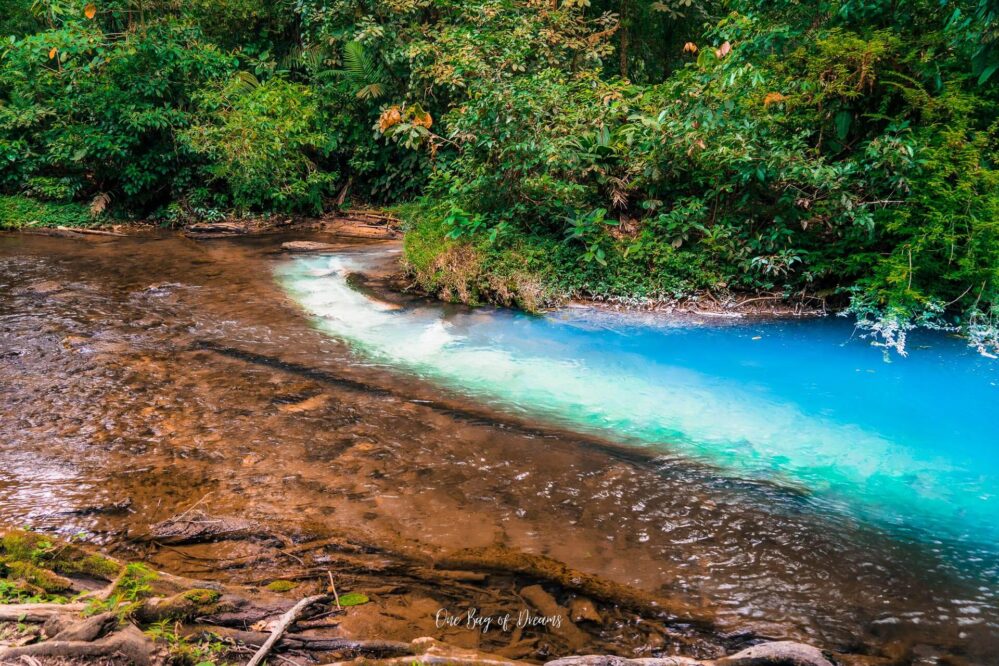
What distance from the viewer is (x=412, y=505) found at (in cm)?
357

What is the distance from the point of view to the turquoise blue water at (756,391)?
158 inches

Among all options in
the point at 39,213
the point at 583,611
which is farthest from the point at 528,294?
the point at 39,213

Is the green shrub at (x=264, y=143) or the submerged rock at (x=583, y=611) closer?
the submerged rock at (x=583, y=611)

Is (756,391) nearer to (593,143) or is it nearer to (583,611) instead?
(583,611)

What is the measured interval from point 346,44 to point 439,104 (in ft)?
7.16

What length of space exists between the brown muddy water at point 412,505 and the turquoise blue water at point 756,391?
338 millimetres

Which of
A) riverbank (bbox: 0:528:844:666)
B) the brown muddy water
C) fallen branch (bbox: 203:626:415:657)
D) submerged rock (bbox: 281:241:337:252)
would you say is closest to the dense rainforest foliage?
submerged rock (bbox: 281:241:337:252)

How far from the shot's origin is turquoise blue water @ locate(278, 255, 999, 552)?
4.02 metres

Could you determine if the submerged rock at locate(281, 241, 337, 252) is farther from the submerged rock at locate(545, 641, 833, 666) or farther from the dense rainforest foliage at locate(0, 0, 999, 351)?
the submerged rock at locate(545, 641, 833, 666)

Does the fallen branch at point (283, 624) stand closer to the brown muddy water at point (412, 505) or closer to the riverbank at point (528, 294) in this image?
the brown muddy water at point (412, 505)

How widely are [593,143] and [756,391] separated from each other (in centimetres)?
394

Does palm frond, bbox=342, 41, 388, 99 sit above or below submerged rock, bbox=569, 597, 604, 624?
above

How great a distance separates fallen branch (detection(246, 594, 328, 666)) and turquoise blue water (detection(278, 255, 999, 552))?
8.07 feet

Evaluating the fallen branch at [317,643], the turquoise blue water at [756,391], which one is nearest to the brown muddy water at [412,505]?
the fallen branch at [317,643]
